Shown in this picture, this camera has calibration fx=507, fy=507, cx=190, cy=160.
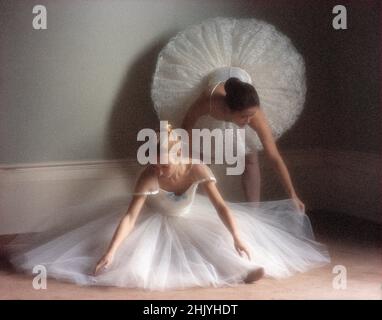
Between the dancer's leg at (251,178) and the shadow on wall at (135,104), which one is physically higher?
the shadow on wall at (135,104)

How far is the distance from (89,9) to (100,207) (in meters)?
0.60

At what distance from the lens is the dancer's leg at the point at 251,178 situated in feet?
5.06

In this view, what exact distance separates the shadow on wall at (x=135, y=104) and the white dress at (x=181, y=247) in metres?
0.30

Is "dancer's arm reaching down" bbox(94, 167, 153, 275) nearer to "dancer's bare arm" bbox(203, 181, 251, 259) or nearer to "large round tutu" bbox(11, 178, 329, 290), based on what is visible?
"large round tutu" bbox(11, 178, 329, 290)

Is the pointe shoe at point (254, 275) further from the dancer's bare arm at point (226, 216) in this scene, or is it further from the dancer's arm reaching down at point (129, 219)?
the dancer's arm reaching down at point (129, 219)

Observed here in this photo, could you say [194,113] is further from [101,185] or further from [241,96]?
[101,185]

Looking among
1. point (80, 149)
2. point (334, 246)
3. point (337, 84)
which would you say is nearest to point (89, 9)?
point (80, 149)

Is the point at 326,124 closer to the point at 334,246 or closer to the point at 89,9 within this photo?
the point at 334,246

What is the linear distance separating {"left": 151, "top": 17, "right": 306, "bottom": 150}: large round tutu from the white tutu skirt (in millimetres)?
255

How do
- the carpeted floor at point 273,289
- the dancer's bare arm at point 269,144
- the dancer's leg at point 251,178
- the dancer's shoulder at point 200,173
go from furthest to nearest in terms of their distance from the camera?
the dancer's leg at point 251,178
the dancer's bare arm at point 269,144
the dancer's shoulder at point 200,173
the carpeted floor at point 273,289

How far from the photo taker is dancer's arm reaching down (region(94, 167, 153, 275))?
3.81 feet

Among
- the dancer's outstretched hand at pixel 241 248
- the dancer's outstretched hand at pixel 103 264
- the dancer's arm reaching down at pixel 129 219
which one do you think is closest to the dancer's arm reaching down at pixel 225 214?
the dancer's outstretched hand at pixel 241 248

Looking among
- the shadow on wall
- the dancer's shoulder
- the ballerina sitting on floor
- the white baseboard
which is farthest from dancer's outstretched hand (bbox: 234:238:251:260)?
the shadow on wall

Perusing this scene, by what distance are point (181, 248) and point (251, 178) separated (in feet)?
1.47
